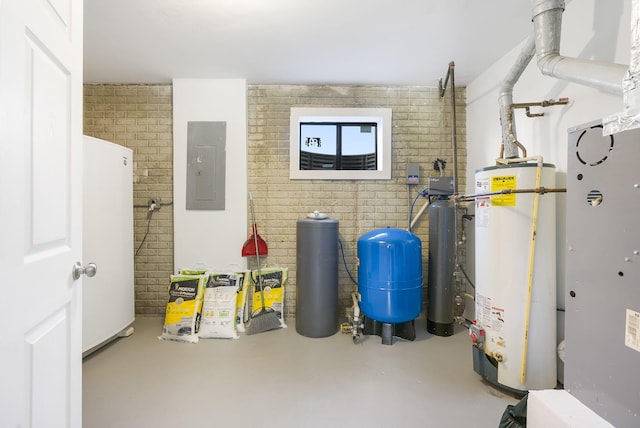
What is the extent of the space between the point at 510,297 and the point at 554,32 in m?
1.58

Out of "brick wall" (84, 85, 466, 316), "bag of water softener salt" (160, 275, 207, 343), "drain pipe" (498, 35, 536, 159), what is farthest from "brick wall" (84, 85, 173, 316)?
"drain pipe" (498, 35, 536, 159)

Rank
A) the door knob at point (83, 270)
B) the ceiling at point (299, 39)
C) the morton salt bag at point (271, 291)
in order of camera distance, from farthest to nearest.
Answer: the morton salt bag at point (271, 291), the ceiling at point (299, 39), the door knob at point (83, 270)

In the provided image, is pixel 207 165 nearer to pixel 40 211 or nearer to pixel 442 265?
pixel 40 211

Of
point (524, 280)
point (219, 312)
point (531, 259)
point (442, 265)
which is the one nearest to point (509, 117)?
point (531, 259)

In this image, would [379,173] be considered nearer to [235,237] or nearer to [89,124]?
[235,237]

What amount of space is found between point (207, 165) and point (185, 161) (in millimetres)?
252

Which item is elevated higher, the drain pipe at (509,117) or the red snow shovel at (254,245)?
the drain pipe at (509,117)

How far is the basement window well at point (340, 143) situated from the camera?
304cm

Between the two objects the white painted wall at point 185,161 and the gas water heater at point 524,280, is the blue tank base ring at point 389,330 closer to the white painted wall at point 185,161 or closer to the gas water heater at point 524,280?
the gas water heater at point 524,280

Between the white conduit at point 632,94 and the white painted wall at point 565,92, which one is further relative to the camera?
the white painted wall at point 565,92

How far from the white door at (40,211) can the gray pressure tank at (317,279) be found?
1728mm

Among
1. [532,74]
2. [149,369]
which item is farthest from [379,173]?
[149,369]

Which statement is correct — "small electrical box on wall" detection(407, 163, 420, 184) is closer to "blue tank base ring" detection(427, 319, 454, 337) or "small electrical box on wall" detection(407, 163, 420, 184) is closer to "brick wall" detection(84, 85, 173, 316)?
"blue tank base ring" detection(427, 319, 454, 337)

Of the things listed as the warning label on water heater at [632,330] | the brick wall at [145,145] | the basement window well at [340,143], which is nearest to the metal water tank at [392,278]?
the basement window well at [340,143]
